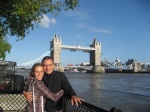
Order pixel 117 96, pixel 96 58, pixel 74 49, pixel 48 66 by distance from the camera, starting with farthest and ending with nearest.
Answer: pixel 96 58
pixel 74 49
pixel 117 96
pixel 48 66

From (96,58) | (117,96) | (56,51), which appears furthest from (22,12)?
(96,58)

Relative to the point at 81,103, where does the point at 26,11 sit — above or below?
above

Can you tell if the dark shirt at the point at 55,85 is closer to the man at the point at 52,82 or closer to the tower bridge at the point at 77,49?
the man at the point at 52,82

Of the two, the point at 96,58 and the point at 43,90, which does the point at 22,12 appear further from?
the point at 96,58

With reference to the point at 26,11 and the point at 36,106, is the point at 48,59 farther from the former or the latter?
the point at 26,11

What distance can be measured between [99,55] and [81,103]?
140 metres

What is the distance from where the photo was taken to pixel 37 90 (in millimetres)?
3402

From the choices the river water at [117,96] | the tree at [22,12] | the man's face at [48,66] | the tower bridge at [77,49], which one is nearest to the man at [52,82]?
the man's face at [48,66]

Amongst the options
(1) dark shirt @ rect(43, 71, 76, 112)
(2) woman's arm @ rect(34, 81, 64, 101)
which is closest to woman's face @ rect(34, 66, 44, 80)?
(2) woman's arm @ rect(34, 81, 64, 101)

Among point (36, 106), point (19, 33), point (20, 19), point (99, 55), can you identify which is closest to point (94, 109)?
point (36, 106)

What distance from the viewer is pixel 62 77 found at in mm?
3727

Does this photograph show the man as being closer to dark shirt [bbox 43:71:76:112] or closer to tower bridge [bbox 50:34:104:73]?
dark shirt [bbox 43:71:76:112]

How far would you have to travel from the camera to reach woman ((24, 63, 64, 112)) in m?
3.40

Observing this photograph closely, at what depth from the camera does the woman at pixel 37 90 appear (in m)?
3.40
